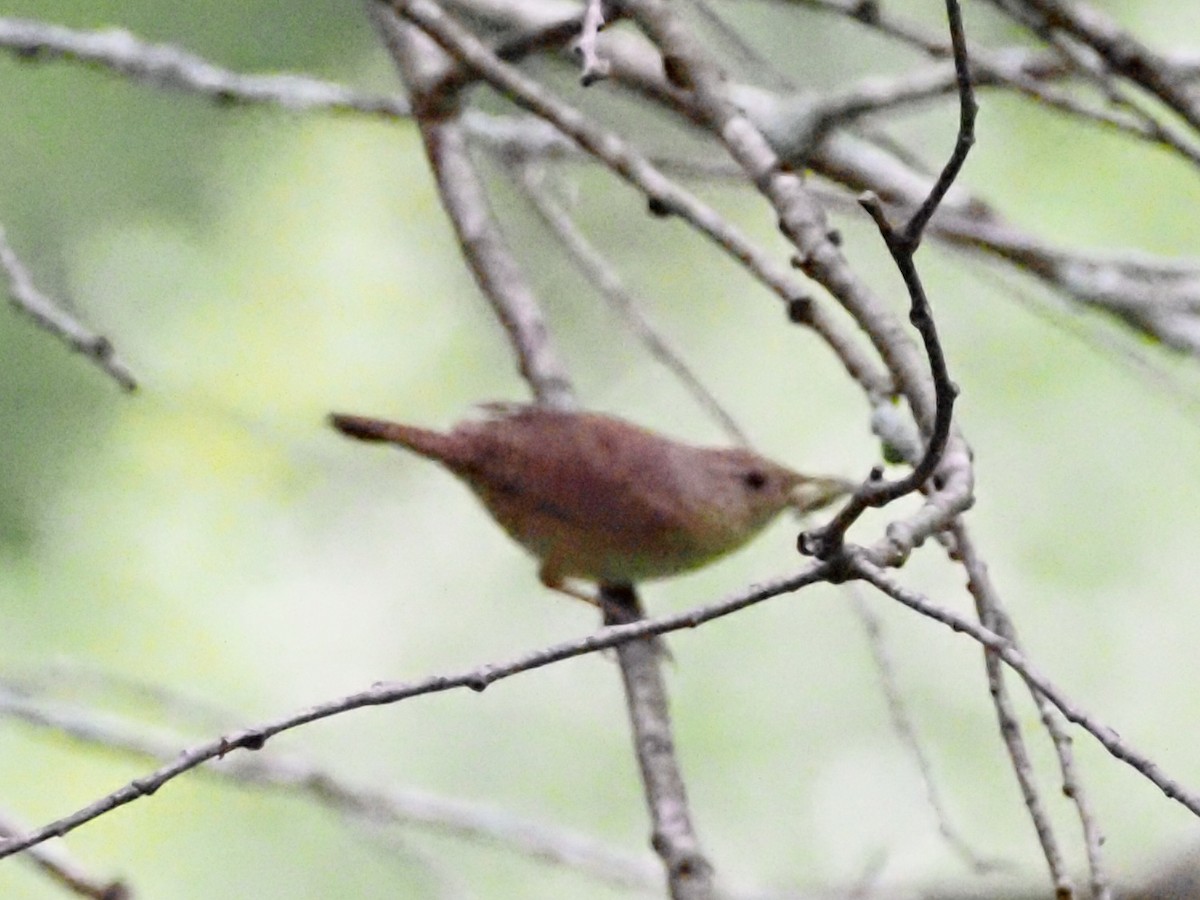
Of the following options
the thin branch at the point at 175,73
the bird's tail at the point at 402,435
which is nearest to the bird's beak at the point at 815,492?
the bird's tail at the point at 402,435

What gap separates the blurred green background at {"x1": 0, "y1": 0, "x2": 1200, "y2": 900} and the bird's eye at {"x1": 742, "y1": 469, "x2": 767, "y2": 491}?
8.01ft

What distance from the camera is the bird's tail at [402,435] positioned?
276 centimetres

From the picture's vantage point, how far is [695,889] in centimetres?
203

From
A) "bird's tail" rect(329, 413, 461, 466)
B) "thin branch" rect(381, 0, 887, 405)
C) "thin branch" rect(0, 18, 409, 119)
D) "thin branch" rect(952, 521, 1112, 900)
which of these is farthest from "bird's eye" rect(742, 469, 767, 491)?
"thin branch" rect(952, 521, 1112, 900)

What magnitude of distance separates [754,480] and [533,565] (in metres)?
3.81

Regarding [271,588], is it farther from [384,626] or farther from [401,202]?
[401,202]

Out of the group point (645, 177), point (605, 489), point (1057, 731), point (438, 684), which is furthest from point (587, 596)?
point (438, 684)

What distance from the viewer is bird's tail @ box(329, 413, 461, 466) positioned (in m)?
2.76

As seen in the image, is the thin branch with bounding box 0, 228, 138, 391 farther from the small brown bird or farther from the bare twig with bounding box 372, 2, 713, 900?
the bare twig with bounding box 372, 2, 713, 900

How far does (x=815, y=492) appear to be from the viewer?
2805 mm

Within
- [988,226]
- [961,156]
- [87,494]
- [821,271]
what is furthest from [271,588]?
[961,156]

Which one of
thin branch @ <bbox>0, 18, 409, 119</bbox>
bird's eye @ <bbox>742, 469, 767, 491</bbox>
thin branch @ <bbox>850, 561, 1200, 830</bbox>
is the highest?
thin branch @ <bbox>850, 561, 1200, 830</bbox>

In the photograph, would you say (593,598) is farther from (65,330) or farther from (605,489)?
(65,330)

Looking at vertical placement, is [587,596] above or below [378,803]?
above
